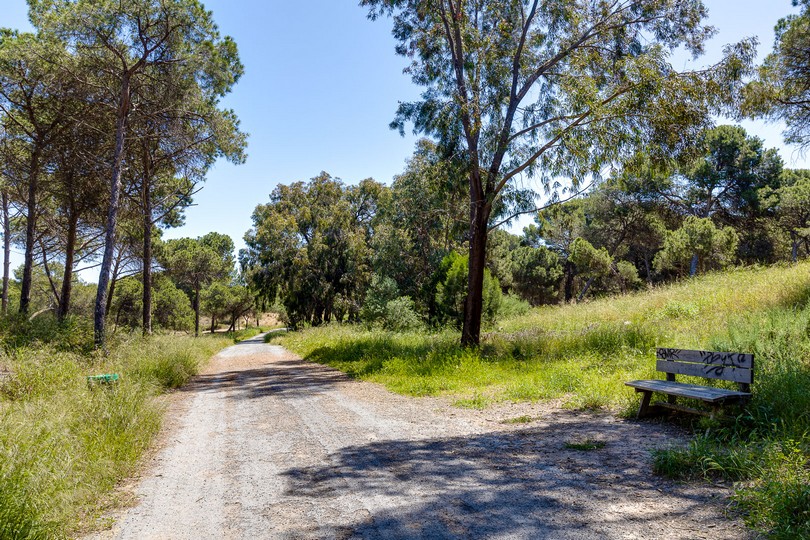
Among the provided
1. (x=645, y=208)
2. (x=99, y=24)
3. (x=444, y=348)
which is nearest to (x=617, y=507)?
(x=444, y=348)

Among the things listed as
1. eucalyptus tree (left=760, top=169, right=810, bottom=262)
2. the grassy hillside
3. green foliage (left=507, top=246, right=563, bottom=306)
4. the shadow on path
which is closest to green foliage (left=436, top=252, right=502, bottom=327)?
the grassy hillside

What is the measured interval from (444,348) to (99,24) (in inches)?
498

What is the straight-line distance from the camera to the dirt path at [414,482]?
11.3ft

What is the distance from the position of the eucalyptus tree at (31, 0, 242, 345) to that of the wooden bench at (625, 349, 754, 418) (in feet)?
42.6

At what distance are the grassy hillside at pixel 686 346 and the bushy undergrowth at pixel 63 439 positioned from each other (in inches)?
188

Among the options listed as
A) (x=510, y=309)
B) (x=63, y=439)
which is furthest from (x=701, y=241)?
(x=63, y=439)

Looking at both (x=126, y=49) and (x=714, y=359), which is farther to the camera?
(x=126, y=49)

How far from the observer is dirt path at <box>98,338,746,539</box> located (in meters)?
3.43

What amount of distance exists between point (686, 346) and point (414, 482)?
21.1 feet

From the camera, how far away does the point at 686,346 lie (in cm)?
845

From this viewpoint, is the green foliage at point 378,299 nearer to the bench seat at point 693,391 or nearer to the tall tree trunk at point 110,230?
the tall tree trunk at point 110,230

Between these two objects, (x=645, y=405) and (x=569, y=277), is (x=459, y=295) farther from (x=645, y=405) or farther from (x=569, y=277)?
(x=569, y=277)

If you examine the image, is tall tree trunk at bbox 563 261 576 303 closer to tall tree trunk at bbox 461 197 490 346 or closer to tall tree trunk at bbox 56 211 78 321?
tall tree trunk at bbox 461 197 490 346

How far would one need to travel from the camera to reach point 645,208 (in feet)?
118
